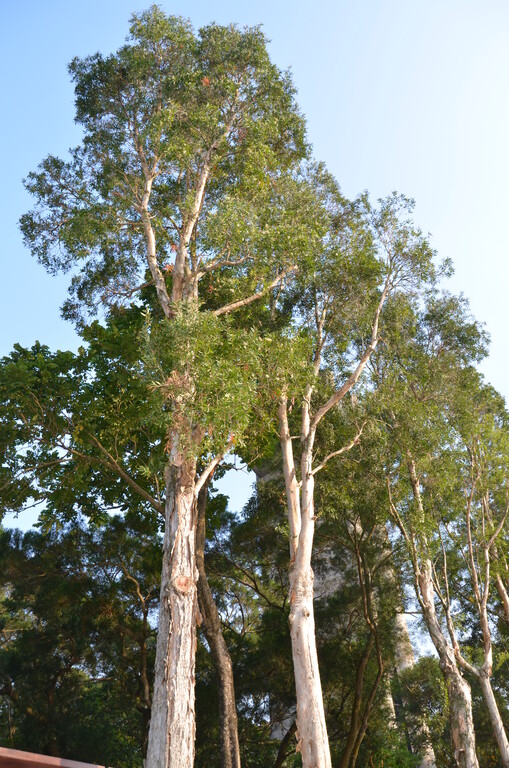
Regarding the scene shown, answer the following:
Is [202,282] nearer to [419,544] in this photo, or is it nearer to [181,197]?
[181,197]

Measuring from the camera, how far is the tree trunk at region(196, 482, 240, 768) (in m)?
10.3

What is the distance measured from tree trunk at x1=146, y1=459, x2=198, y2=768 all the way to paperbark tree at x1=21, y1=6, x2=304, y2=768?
210cm

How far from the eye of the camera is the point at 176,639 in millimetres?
8031

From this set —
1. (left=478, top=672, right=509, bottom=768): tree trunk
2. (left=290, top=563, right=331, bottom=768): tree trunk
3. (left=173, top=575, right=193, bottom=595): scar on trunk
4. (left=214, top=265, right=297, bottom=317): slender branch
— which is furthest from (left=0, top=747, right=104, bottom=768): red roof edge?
Answer: (left=478, top=672, right=509, bottom=768): tree trunk

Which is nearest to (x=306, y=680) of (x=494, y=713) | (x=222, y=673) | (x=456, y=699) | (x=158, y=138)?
(x=222, y=673)

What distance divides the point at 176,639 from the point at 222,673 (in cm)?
345

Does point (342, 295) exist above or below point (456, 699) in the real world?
above

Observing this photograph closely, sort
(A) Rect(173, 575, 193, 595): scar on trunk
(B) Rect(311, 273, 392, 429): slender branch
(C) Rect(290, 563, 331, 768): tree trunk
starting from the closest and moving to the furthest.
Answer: (A) Rect(173, 575, 193, 595): scar on trunk, (C) Rect(290, 563, 331, 768): tree trunk, (B) Rect(311, 273, 392, 429): slender branch

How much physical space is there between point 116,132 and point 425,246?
282 inches

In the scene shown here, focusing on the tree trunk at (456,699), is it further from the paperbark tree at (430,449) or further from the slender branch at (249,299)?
the slender branch at (249,299)

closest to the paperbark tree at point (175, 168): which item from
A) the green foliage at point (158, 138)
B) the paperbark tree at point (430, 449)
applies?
the green foliage at point (158, 138)

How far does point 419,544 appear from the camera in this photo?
13.4 m

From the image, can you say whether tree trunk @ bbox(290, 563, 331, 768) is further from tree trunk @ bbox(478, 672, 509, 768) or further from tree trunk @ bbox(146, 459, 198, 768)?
tree trunk @ bbox(478, 672, 509, 768)

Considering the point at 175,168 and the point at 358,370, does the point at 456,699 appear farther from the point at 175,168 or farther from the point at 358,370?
the point at 175,168
